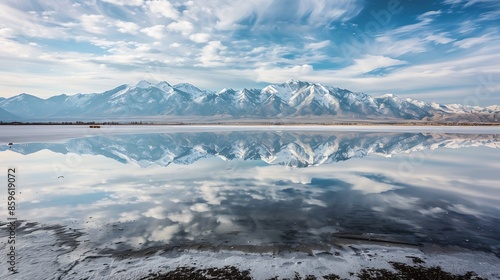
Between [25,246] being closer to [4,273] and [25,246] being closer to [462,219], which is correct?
[4,273]

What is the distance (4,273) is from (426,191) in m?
19.5

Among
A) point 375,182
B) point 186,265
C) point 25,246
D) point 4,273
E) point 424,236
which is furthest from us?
point 375,182

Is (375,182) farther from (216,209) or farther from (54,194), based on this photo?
(54,194)

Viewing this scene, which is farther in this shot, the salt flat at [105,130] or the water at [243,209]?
the salt flat at [105,130]

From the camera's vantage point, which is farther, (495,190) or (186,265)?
(495,190)

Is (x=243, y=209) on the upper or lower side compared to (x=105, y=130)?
lower

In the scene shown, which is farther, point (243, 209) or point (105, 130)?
point (105, 130)

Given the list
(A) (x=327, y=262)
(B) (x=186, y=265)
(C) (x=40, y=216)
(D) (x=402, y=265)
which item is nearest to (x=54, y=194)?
(C) (x=40, y=216)

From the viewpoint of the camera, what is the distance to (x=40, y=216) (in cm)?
1302

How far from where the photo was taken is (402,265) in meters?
8.81

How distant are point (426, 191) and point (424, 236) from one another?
7.88 meters

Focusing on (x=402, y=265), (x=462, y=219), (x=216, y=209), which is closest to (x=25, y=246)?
(x=216, y=209)

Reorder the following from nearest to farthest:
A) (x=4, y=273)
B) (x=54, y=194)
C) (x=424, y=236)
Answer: (x=4, y=273) < (x=424, y=236) < (x=54, y=194)

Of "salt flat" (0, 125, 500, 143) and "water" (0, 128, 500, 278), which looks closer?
"water" (0, 128, 500, 278)
